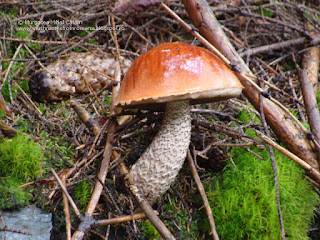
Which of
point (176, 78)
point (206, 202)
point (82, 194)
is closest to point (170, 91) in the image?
point (176, 78)

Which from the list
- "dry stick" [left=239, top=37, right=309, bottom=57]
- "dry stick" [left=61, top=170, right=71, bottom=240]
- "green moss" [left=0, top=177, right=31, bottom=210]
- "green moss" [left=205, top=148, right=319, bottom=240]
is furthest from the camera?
"dry stick" [left=239, top=37, right=309, bottom=57]

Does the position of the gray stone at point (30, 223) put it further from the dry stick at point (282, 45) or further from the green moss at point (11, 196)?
the dry stick at point (282, 45)

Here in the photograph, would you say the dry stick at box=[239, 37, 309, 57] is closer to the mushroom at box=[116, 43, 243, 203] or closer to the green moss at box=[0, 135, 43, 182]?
the mushroom at box=[116, 43, 243, 203]

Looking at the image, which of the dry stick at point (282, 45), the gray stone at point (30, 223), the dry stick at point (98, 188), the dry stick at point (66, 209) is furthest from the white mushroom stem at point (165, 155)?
the dry stick at point (282, 45)

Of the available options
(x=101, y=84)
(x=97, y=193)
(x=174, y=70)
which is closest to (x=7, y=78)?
(x=101, y=84)

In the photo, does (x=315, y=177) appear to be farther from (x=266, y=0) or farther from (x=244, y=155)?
(x=266, y=0)

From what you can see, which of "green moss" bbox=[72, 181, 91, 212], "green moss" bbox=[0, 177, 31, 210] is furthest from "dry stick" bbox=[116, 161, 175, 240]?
"green moss" bbox=[0, 177, 31, 210]

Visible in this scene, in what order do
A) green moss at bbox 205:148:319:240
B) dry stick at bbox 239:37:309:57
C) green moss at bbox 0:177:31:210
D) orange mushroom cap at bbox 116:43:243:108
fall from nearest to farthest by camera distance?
orange mushroom cap at bbox 116:43:243:108
green moss at bbox 0:177:31:210
green moss at bbox 205:148:319:240
dry stick at bbox 239:37:309:57
